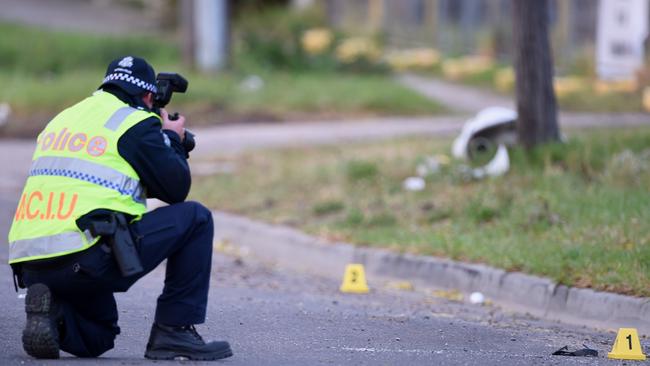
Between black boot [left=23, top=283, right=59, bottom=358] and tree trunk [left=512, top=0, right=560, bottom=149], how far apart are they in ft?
21.0

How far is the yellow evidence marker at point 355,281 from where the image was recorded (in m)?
7.95

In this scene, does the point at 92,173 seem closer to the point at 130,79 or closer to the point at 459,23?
the point at 130,79

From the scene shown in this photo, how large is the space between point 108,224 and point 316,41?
1769 cm

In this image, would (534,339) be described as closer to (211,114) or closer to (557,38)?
(211,114)

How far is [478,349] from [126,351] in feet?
5.71

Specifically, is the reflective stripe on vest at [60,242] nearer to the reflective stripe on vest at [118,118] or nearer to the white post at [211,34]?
the reflective stripe on vest at [118,118]

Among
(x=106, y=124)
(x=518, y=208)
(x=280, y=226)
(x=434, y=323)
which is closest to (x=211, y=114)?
(x=280, y=226)

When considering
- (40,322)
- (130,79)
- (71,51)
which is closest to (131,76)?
(130,79)

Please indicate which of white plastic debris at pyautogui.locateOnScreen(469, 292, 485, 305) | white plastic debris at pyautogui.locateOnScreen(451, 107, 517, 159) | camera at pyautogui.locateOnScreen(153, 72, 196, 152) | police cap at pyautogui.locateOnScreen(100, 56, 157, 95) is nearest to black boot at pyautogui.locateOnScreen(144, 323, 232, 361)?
camera at pyautogui.locateOnScreen(153, 72, 196, 152)

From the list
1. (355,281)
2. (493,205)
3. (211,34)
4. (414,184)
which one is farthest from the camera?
(211,34)

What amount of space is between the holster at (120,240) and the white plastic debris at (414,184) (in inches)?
227

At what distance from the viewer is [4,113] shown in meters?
15.8

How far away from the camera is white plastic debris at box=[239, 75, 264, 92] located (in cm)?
1862

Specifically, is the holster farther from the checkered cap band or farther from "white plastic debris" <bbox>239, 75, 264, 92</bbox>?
"white plastic debris" <bbox>239, 75, 264, 92</bbox>
